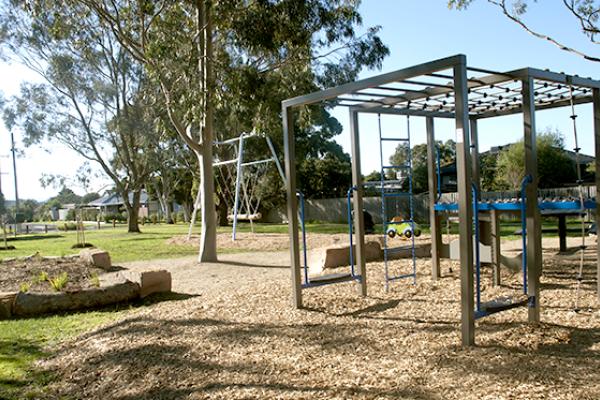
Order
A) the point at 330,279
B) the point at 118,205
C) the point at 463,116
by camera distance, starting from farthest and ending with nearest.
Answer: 1. the point at 118,205
2. the point at 330,279
3. the point at 463,116

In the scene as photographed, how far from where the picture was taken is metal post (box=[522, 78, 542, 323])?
4691mm

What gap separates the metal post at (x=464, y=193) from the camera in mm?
4152

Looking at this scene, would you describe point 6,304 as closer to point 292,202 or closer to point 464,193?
point 292,202

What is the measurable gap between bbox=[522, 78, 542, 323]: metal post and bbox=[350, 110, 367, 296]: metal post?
6.72 feet

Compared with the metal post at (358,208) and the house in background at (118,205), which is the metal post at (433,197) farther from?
the house in background at (118,205)

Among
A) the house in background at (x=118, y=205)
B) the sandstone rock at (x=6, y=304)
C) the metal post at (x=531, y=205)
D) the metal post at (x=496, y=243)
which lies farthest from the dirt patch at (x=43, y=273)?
the house in background at (x=118, y=205)

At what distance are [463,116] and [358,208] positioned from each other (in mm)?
2393

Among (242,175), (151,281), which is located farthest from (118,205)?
(151,281)

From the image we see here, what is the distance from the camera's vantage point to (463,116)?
163 inches

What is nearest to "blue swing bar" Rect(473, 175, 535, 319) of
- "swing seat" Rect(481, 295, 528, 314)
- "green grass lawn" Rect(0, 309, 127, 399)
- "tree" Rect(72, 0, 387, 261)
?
"swing seat" Rect(481, 295, 528, 314)

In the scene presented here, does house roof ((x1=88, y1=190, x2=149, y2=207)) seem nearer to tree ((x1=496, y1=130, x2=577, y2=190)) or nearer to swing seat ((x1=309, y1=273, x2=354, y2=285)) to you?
tree ((x1=496, y1=130, x2=577, y2=190))

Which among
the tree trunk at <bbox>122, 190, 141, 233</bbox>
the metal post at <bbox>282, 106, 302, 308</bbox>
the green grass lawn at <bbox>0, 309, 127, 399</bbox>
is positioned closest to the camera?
the green grass lawn at <bbox>0, 309, 127, 399</bbox>

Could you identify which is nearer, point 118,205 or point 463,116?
point 463,116

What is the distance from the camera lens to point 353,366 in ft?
12.7
